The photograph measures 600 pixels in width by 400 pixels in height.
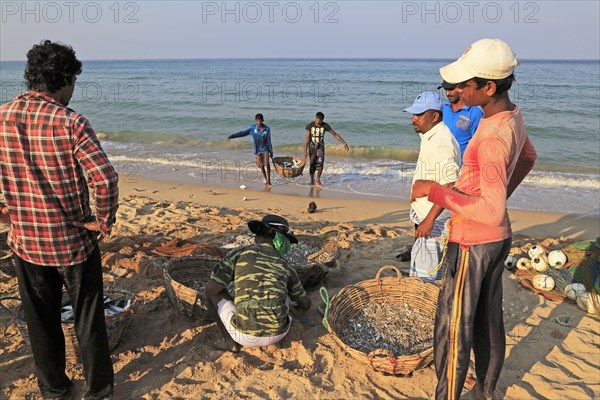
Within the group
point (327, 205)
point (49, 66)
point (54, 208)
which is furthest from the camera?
point (327, 205)

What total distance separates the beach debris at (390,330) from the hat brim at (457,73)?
2241mm

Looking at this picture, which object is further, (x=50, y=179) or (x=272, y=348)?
(x=272, y=348)

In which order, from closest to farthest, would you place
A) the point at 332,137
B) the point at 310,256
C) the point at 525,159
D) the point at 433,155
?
the point at 525,159, the point at 433,155, the point at 310,256, the point at 332,137

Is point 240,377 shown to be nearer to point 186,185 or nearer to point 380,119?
point 186,185

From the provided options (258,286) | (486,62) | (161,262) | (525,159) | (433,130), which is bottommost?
(161,262)

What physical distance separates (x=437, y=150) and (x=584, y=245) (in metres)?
2.87

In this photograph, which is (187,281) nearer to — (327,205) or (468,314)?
(468,314)

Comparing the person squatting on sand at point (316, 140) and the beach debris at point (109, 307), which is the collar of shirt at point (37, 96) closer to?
the beach debris at point (109, 307)

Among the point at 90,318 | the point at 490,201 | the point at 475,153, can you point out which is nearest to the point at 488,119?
the point at 475,153

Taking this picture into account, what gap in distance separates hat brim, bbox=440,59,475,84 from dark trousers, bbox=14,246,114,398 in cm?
225

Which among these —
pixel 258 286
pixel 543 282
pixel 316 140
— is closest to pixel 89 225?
pixel 258 286

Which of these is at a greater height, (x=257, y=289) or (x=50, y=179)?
(x=50, y=179)

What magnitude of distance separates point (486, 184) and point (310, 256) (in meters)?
3.08

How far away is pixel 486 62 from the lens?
221 cm
